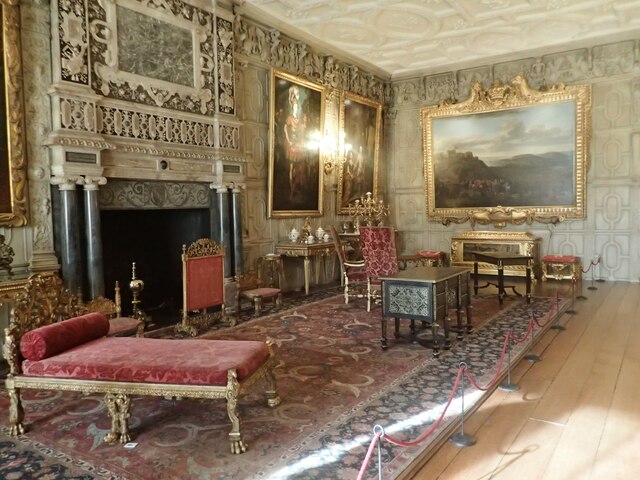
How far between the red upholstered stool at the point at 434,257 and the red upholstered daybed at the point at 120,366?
7.49 metres

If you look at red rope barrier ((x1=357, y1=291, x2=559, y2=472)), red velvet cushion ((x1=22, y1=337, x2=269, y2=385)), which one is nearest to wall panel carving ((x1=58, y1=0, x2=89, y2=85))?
red velvet cushion ((x1=22, y1=337, x2=269, y2=385))

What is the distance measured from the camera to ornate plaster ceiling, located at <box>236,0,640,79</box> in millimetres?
8359

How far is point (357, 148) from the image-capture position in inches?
452

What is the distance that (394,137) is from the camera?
1278 centimetres

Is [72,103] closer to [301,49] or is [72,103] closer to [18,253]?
[18,253]

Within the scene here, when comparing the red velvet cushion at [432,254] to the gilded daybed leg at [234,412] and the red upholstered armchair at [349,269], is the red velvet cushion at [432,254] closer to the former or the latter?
the red upholstered armchair at [349,269]

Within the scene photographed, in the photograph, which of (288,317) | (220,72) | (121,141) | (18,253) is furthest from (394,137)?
(18,253)

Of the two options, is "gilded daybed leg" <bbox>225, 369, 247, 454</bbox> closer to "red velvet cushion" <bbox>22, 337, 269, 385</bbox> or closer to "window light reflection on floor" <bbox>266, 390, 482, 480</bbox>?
"red velvet cushion" <bbox>22, 337, 269, 385</bbox>

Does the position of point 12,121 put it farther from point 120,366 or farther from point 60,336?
point 120,366

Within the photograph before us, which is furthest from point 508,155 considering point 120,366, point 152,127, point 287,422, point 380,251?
point 120,366

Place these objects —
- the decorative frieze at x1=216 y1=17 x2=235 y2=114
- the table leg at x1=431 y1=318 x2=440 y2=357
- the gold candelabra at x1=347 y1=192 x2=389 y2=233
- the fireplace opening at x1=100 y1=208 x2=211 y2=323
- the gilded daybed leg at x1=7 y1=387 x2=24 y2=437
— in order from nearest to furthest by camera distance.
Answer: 1. the gilded daybed leg at x1=7 y1=387 x2=24 y2=437
2. the table leg at x1=431 y1=318 x2=440 y2=357
3. the fireplace opening at x1=100 y1=208 x2=211 y2=323
4. the decorative frieze at x1=216 y1=17 x2=235 y2=114
5. the gold candelabra at x1=347 y1=192 x2=389 y2=233

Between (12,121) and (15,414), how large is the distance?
3214 millimetres

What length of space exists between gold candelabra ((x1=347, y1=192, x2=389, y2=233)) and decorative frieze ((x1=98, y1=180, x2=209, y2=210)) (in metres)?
4.28

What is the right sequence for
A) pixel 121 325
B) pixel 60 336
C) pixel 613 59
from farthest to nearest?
pixel 613 59 → pixel 121 325 → pixel 60 336
